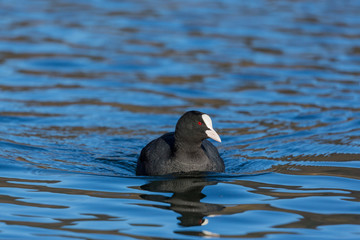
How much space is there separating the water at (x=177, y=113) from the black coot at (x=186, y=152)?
175 millimetres

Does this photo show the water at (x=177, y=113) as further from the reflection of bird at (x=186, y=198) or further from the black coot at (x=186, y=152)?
the black coot at (x=186, y=152)

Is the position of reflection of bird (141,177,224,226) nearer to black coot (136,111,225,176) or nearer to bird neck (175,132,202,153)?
black coot (136,111,225,176)

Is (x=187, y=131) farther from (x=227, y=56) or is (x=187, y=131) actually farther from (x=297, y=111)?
(x=227, y=56)

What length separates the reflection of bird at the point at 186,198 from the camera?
20.7ft

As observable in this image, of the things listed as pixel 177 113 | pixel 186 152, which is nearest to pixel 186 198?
pixel 186 152

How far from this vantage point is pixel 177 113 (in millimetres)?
11719

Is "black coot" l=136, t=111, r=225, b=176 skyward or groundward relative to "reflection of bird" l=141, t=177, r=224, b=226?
skyward

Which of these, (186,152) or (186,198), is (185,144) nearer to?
(186,152)

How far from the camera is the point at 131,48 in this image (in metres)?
17.0

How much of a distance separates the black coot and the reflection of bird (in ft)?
0.60

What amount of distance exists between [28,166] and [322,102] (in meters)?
6.09

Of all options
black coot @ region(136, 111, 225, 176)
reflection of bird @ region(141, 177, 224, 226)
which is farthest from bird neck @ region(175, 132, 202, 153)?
reflection of bird @ region(141, 177, 224, 226)

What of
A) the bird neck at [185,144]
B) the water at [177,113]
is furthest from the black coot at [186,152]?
the water at [177,113]

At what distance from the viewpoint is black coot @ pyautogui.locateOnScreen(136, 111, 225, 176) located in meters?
7.66
